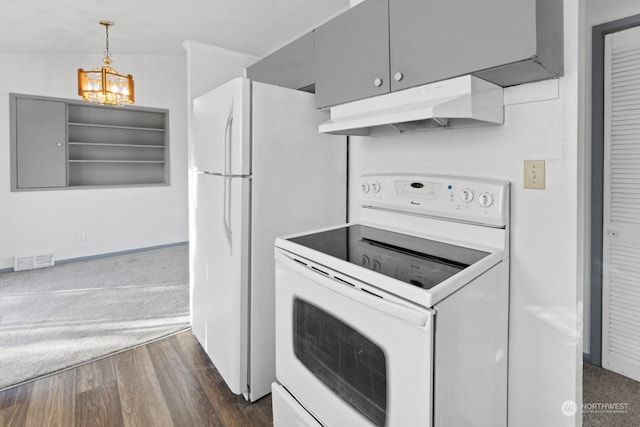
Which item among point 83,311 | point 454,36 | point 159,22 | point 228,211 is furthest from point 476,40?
point 83,311

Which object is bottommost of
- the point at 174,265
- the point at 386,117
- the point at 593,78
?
the point at 174,265

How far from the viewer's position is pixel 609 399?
1893 mm

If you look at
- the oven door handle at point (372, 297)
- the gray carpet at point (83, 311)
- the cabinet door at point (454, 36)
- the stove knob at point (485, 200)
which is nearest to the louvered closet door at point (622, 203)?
the stove knob at point (485, 200)

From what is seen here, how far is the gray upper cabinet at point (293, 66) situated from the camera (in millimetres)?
1989

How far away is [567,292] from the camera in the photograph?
1.24m

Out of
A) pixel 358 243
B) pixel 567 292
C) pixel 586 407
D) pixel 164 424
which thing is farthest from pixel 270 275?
pixel 586 407

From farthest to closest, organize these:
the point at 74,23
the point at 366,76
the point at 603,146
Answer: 1. the point at 74,23
2. the point at 603,146
3. the point at 366,76

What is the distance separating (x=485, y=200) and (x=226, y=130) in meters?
1.29

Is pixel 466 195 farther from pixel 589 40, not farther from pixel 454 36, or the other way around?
pixel 589 40

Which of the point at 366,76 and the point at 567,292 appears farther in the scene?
the point at 366,76

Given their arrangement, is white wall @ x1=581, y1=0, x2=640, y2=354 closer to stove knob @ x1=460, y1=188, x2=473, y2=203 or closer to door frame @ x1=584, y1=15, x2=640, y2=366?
door frame @ x1=584, y1=15, x2=640, y2=366

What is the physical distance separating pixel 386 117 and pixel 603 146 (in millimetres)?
1565

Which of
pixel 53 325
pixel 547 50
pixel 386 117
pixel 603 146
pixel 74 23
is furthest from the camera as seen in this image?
pixel 74 23

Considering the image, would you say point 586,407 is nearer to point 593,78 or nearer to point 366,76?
point 593,78
